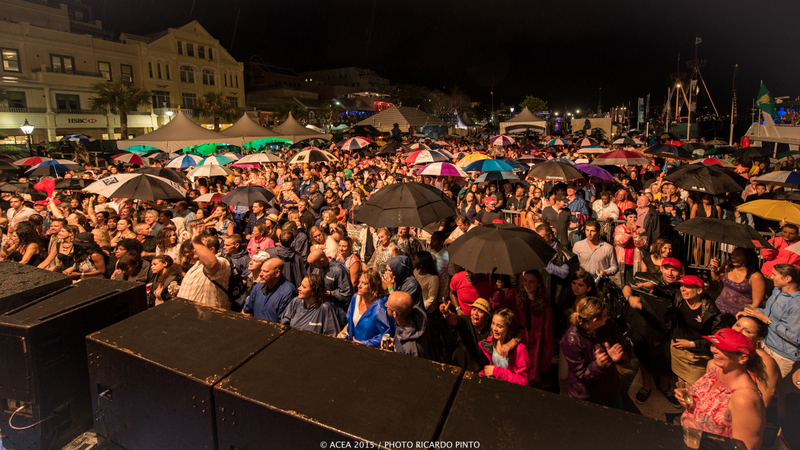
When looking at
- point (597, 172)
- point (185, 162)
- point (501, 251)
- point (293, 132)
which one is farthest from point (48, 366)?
point (293, 132)

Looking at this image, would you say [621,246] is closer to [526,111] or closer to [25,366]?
[25,366]

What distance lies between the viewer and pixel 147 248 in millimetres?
6848

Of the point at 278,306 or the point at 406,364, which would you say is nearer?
the point at 406,364

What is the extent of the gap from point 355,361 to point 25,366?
1537mm

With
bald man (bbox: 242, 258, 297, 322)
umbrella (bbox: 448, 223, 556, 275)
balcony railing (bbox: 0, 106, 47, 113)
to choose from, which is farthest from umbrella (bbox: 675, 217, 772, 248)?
balcony railing (bbox: 0, 106, 47, 113)

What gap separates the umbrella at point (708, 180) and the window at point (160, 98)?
167ft

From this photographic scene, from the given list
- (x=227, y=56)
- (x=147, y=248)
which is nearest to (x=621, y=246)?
→ (x=147, y=248)

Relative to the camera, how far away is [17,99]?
116 ft

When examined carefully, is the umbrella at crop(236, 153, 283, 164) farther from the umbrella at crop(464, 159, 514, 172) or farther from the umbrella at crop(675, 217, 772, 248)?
the umbrella at crop(675, 217, 772, 248)

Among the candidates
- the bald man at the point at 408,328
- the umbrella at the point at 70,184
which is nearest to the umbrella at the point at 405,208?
the bald man at the point at 408,328

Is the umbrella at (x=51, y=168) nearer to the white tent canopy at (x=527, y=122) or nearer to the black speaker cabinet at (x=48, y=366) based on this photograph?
the black speaker cabinet at (x=48, y=366)

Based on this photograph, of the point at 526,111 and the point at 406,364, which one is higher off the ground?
the point at 526,111

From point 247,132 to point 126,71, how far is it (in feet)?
118

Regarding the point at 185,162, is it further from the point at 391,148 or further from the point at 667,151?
the point at 667,151
